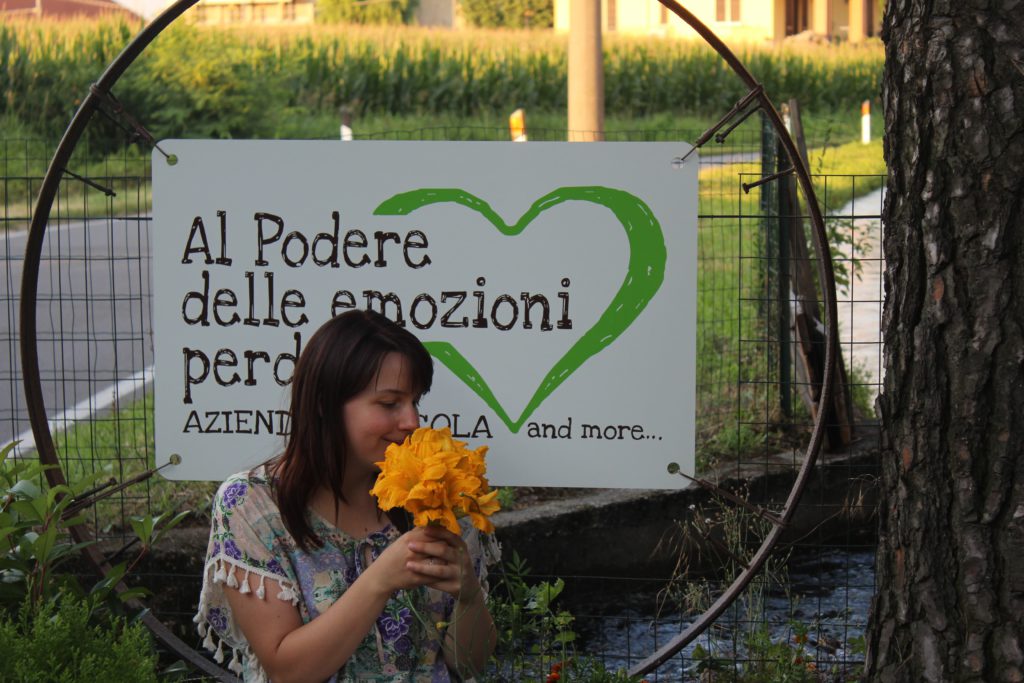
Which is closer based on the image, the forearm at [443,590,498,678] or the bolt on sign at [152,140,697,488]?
the forearm at [443,590,498,678]

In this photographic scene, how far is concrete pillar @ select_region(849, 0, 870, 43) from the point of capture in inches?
1398

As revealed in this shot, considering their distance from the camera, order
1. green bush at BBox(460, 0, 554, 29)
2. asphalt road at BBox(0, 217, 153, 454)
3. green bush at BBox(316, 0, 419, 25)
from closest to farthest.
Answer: asphalt road at BBox(0, 217, 153, 454) → green bush at BBox(316, 0, 419, 25) → green bush at BBox(460, 0, 554, 29)

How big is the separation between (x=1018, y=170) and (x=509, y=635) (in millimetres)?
1499

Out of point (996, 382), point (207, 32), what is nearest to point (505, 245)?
point (996, 382)

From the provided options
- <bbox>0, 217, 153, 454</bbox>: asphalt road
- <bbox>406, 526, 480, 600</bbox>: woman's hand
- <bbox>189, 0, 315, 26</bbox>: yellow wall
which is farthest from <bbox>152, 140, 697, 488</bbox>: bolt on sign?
<bbox>189, 0, 315, 26</bbox>: yellow wall

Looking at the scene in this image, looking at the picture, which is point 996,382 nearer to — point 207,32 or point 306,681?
point 306,681

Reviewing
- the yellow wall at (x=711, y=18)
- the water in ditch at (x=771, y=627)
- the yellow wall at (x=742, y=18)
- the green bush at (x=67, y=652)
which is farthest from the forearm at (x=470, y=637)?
the yellow wall at (x=711, y=18)

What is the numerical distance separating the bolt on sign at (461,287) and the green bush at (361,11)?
3075cm

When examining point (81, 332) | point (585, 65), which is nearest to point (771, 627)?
point (585, 65)

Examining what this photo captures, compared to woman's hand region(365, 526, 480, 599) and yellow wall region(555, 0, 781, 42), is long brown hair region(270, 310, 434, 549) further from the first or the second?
yellow wall region(555, 0, 781, 42)

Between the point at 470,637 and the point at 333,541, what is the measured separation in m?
0.35

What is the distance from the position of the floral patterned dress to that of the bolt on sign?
846 millimetres

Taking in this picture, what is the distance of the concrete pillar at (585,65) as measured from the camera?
22.2 ft

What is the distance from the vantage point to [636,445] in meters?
3.50
